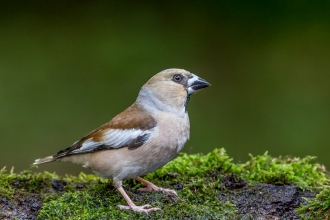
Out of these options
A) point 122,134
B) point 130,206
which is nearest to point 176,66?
point 122,134

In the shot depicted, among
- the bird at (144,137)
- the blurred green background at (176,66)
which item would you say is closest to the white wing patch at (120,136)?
the bird at (144,137)

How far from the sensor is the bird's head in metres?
5.57

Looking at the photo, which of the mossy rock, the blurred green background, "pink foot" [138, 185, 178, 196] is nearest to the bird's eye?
the mossy rock

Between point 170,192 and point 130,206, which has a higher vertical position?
point 170,192

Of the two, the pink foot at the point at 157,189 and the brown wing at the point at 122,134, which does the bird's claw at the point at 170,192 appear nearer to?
the pink foot at the point at 157,189

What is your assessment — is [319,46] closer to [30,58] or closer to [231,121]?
[231,121]

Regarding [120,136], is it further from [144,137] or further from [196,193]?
[196,193]

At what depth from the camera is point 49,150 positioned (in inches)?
367

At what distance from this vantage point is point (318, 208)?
14.9ft

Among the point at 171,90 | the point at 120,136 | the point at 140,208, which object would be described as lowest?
the point at 140,208

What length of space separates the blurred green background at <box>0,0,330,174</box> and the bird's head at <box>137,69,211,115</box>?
334 centimetres

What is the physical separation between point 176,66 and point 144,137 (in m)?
5.21

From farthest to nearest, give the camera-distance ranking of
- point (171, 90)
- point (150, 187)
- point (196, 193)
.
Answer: point (171, 90) < point (150, 187) < point (196, 193)

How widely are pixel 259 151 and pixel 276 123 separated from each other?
723mm
